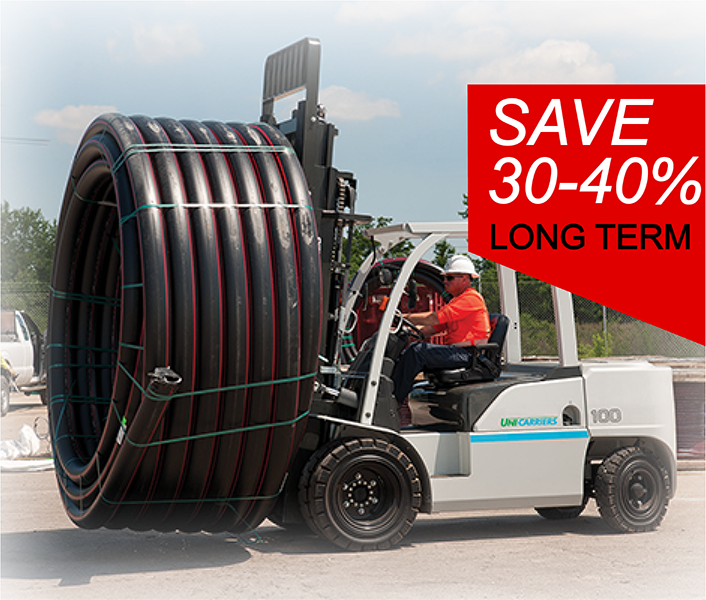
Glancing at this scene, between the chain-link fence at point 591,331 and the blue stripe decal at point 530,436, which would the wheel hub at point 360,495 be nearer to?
the blue stripe decal at point 530,436

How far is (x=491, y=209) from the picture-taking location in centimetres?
1046

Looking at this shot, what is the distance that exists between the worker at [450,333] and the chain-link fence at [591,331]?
48.9ft

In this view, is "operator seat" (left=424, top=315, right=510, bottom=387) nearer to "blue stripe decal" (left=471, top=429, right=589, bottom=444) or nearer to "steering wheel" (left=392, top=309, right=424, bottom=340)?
"steering wheel" (left=392, top=309, right=424, bottom=340)

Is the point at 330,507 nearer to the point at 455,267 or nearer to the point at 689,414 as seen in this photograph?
the point at 455,267

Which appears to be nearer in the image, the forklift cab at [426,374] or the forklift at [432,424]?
the forklift at [432,424]

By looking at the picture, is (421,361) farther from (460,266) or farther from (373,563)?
(373,563)

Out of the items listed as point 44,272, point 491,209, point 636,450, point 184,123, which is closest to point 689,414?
point 491,209

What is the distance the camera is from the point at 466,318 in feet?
24.1

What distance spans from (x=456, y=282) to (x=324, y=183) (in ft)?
4.61

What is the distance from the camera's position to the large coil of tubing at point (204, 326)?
18.7 ft

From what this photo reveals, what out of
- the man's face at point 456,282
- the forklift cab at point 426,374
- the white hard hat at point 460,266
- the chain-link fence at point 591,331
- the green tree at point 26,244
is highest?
the green tree at point 26,244

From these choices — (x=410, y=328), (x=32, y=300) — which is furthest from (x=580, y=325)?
(x=410, y=328)

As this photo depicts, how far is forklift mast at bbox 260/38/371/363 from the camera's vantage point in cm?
680

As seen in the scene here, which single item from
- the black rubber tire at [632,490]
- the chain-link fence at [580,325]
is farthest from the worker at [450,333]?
the chain-link fence at [580,325]
